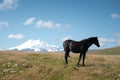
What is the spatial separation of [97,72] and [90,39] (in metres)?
5.93

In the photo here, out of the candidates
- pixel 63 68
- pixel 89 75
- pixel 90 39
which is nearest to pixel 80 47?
pixel 90 39

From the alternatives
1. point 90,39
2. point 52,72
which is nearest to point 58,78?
point 52,72

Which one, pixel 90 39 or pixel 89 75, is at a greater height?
pixel 90 39

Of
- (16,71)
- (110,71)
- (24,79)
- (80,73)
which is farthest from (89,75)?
(16,71)

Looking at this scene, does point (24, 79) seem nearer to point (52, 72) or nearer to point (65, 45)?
point (52, 72)

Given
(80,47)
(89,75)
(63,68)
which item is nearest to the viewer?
(89,75)

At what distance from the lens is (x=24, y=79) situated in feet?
81.6

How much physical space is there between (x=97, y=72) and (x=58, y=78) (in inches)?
148

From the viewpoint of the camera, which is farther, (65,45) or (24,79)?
(65,45)

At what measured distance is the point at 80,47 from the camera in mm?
28938

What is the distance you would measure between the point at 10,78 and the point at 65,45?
778 centimetres

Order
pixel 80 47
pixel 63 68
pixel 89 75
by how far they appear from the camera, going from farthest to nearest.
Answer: pixel 80 47, pixel 63 68, pixel 89 75

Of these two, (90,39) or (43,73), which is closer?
(43,73)

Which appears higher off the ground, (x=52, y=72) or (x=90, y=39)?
(x=90, y=39)
